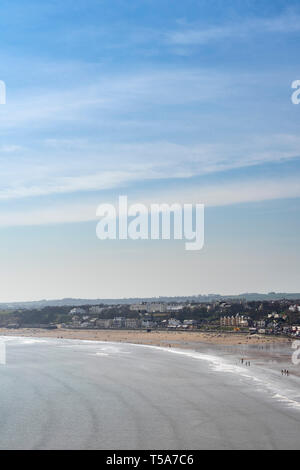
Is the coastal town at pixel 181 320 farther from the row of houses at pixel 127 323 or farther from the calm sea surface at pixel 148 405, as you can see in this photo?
the calm sea surface at pixel 148 405

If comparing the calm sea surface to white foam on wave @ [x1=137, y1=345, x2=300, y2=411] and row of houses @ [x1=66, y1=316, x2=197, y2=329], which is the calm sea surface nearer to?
white foam on wave @ [x1=137, y1=345, x2=300, y2=411]

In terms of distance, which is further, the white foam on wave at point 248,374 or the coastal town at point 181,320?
the coastal town at point 181,320

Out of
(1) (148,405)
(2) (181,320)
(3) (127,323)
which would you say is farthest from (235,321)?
(1) (148,405)

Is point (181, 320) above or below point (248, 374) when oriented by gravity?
below

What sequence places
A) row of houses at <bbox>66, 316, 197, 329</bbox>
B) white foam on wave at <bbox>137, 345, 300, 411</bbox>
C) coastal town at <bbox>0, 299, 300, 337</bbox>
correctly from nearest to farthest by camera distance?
white foam on wave at <bbox>137, 345, 300, 411</bbox>, coastal town at <bbox>0, 299, 300, 337</bbox>, row of houses at <bbox>66, 316, 197, 329</bbox>

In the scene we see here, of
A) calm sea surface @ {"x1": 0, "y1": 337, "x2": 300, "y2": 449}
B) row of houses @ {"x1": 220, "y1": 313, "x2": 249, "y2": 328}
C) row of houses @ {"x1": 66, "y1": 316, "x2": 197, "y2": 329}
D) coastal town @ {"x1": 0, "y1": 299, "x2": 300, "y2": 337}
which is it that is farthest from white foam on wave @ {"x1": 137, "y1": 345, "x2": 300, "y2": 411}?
row of houses @ {"x1": 66, "y1": 316, "x2": 197, "y2": 329}

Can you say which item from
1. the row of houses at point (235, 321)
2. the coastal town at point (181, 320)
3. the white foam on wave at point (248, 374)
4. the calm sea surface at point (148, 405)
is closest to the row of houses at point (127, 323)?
the coastal town at point (181, 320)

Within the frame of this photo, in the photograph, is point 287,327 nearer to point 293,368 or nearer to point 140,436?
point 293,368

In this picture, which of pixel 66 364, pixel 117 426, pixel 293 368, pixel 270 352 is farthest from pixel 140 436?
pixel 270 352

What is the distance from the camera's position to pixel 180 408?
32250 mm

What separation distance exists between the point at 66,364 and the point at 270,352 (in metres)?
24.1

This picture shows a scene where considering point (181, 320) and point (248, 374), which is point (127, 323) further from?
point (248, 374)

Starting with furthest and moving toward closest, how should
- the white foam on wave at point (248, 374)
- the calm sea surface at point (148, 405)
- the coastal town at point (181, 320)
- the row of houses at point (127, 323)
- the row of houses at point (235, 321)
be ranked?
the row of houses at point (127, 323) → the row of houses at point (235, 321) → the coastal town at point (181, 320) → the white foam on wave at point (248, 374) → the calm sea surface at point (148, 405)

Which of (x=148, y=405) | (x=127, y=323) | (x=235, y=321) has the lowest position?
(x=127, y=323)
